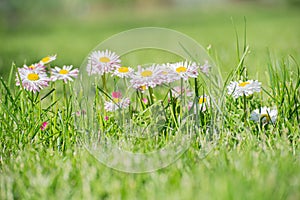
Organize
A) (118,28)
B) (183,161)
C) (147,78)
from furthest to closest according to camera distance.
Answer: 1. (118,28)
2. (147,78)
3. (183,161)

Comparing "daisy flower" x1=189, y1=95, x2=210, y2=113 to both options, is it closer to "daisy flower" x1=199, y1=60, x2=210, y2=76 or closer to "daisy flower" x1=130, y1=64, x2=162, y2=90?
"daisy flower" x1=199, y1=60, x2=210, y2=76

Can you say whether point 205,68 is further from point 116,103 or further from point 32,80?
point 32,80

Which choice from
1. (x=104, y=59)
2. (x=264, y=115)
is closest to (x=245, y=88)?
(x=264, y=115)

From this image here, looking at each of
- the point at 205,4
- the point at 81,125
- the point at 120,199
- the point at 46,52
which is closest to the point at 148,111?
the point at 81,125

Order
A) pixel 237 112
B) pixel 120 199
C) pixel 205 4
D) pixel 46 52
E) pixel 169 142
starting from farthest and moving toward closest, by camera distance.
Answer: pixel 205 4 → pixel 46 52 → pixel 237 112 → pixel 169 142 → pixel 120 199

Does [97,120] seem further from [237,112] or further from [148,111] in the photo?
[237,112]

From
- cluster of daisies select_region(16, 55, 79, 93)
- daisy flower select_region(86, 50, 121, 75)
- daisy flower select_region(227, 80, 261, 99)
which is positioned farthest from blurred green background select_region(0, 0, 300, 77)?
daisy flower select_region(86, 50, 121, 75)

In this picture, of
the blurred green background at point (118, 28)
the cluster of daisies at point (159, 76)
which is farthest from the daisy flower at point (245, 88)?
the blurred green background at point (118, 28)
